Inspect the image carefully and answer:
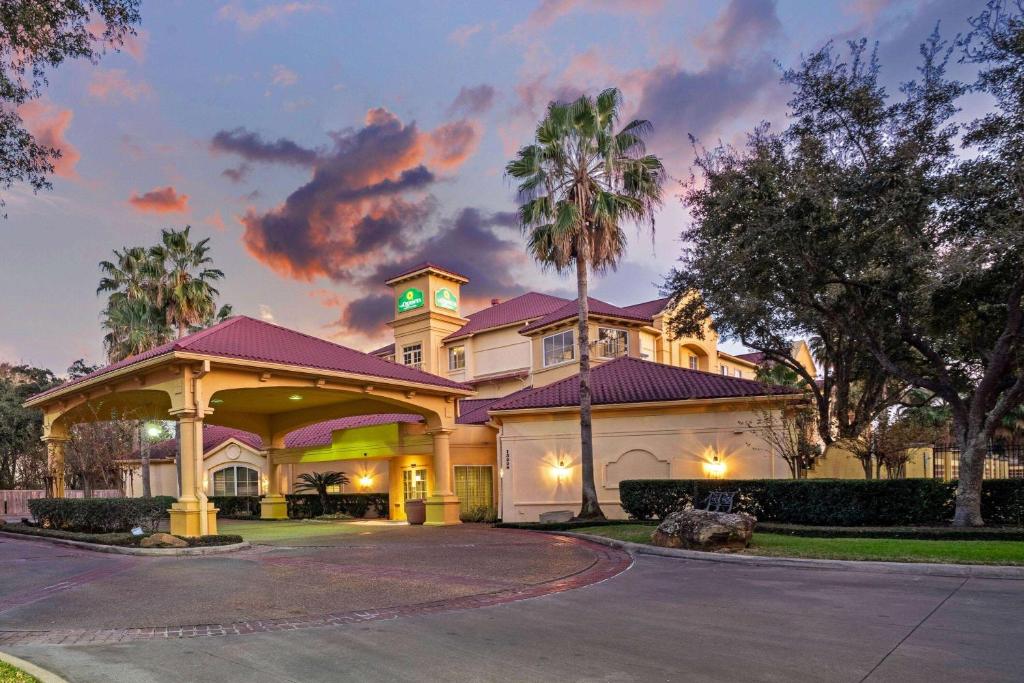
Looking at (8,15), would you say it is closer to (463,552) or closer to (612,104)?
(463,552)

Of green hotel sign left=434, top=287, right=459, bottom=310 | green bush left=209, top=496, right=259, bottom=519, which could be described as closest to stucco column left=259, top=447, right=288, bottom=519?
green bush left=209, top=496, right=259, bottom=519

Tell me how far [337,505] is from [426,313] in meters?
12.6

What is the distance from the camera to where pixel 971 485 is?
1628cm

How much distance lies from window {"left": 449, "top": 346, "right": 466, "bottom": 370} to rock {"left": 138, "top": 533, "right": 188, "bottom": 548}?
24156mm

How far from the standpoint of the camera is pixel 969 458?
16.4 meters

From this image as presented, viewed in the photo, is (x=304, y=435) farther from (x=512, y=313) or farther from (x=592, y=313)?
(x=592, y=313)

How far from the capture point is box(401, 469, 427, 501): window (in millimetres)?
29672

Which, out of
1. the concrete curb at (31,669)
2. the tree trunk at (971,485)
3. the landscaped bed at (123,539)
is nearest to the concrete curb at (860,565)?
the tree trunk at (971,485)

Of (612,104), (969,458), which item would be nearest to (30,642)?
(969,458)

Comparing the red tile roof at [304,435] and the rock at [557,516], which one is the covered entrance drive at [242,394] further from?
the rock at [557,516]

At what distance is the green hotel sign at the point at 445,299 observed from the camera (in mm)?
40966

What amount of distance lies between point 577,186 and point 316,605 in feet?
52.2

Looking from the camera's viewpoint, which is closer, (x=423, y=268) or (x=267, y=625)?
(x=267, y=625)

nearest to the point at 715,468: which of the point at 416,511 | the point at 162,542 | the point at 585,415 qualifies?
the point at 585,415
